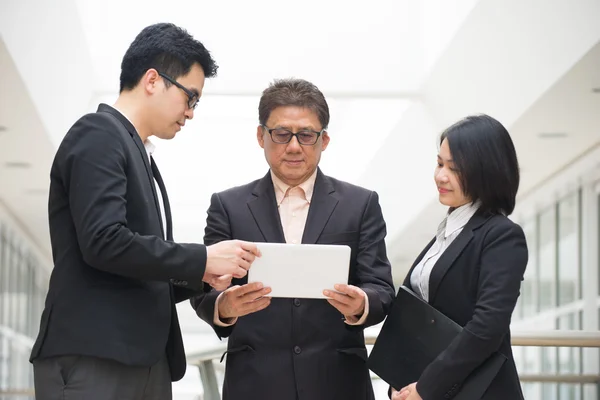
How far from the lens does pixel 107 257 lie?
3.37 metres

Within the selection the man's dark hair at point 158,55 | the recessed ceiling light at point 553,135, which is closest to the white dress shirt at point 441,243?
the man's dark hair at point 158,55

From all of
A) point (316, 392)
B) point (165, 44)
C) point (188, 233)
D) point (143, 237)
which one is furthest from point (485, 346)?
point (188, 233)

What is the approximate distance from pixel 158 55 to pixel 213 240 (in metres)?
0.85

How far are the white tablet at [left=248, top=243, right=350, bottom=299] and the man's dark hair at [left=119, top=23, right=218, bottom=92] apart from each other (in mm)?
781

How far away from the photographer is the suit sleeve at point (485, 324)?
3.69m

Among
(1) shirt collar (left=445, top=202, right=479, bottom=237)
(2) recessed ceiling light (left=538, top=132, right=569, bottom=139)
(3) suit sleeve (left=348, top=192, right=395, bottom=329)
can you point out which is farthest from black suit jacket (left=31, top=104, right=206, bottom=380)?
(2) recessed ceiling light (left=538, top=132, right=569, bottom=139)

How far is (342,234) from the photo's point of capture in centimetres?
424

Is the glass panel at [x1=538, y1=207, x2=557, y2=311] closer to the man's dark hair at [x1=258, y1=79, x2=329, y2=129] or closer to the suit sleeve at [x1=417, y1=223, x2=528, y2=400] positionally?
the man's dark hair at [x1=258, y1=79, x2=329, y2=129]

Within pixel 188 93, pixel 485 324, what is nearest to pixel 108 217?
pixel 188 93

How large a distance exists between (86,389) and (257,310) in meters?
0.85

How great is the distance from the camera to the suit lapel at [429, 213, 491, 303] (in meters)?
3.91

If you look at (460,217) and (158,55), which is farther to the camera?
(460,217)

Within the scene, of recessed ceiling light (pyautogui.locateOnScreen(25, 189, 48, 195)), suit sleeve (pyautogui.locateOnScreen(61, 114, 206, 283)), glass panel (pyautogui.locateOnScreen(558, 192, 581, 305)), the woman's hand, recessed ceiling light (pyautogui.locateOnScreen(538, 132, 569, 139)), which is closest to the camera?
suit sleeve (pyautogui.locateOnScreen(61, 114, 206, 283))

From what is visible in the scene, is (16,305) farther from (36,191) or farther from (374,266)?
(374,266)
